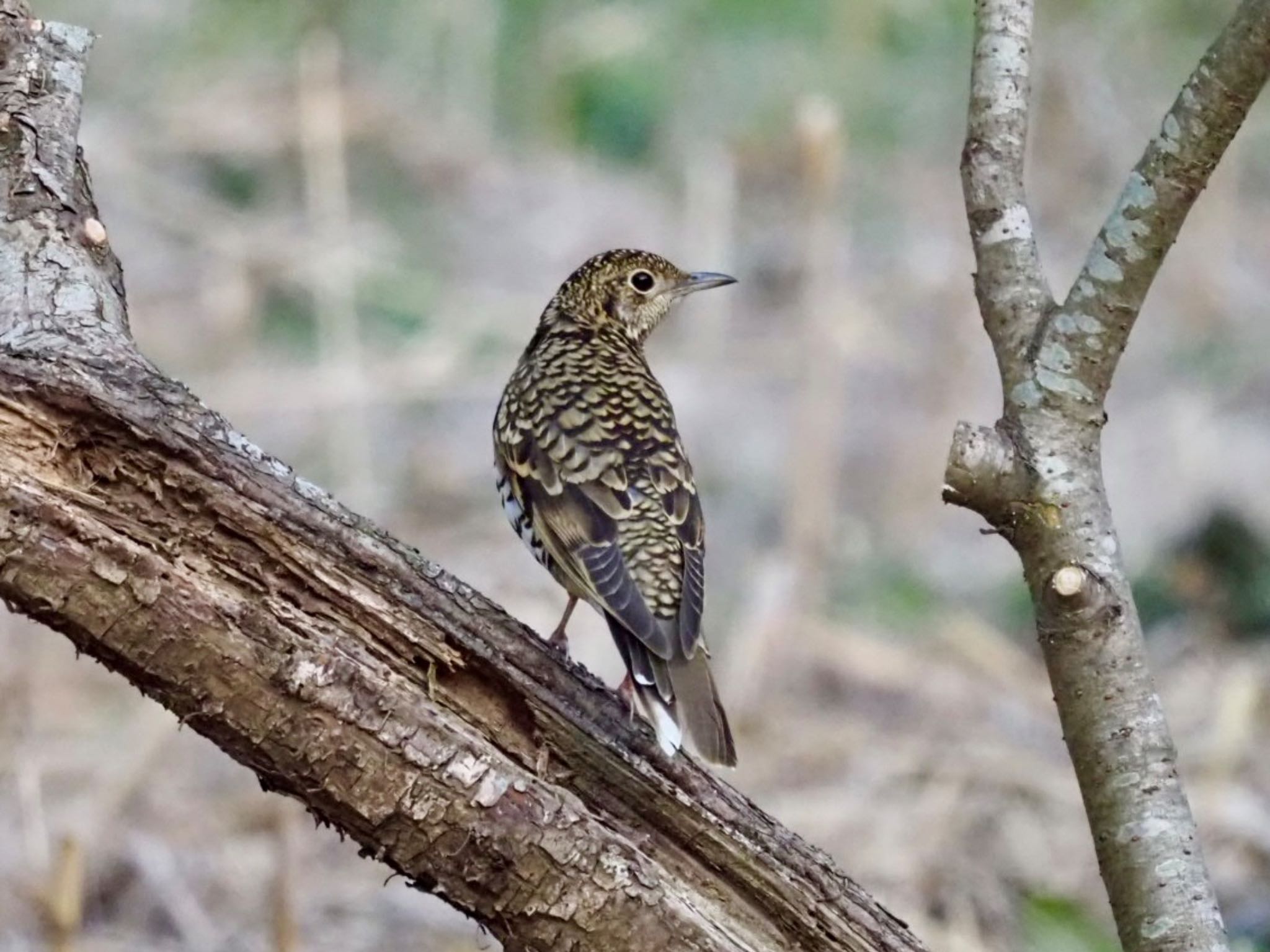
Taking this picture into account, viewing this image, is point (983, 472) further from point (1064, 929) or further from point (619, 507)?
point (1064, 929)

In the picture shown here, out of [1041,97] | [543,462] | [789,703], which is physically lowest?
[543,462]

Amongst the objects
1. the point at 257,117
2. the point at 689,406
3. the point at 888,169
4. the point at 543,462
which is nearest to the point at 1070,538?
the point at 543,462

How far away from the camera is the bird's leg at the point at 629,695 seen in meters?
3.27

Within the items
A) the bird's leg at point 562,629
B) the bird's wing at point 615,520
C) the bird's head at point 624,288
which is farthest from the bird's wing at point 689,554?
the bird's head at point 624,288

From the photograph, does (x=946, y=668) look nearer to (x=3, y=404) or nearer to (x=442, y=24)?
(x=3, y=404)

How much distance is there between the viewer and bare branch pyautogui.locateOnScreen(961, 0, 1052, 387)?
3.15 metres

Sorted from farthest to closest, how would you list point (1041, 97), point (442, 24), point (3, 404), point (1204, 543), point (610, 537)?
1. point (442, 24)
2. point (1041, 97)
3. point (1204, 543)
4. point (610, 537)
5. point (3, 404)

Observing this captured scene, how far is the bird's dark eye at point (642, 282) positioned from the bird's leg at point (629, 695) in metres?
1.73

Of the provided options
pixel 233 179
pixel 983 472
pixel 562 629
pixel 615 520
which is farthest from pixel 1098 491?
pixel 233 179

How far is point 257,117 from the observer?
12.8 metres

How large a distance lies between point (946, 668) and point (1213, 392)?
3.71 m

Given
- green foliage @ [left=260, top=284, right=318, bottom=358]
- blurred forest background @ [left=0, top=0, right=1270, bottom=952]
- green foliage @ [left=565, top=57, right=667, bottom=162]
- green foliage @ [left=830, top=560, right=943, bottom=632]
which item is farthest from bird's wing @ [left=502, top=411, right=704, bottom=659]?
green foliage @ [left=565, top=57, right=667, bottom=162]

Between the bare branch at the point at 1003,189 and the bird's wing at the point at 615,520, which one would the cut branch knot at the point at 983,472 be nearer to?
the bare branch at the point at 1003,189

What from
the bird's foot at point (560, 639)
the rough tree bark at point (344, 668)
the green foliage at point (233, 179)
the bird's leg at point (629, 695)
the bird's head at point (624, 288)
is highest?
the green foliage at point (233, 179)
